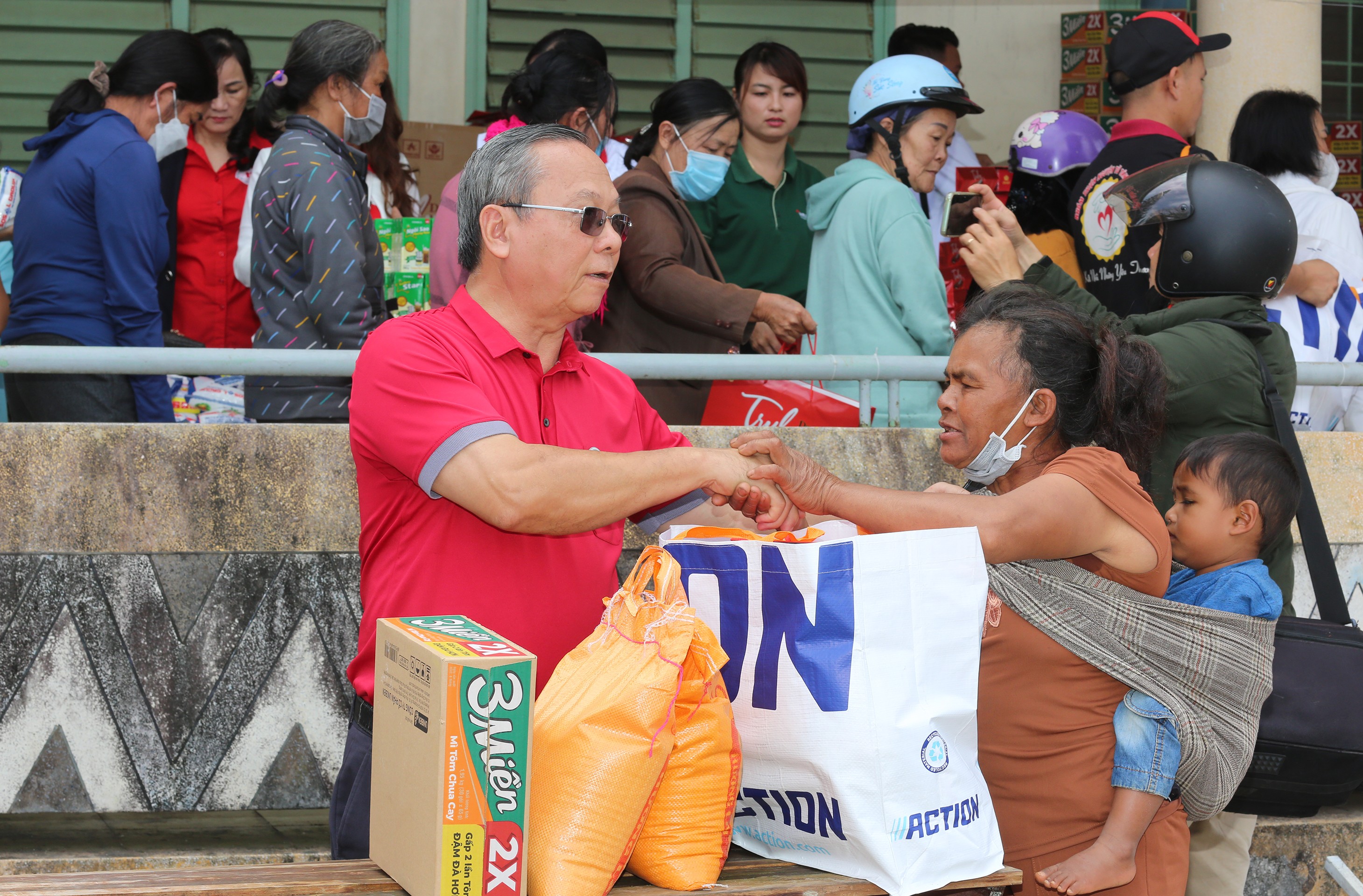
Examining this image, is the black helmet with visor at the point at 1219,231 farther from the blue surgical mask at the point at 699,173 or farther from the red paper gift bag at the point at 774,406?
the blue surgical mask at the point at 699,173

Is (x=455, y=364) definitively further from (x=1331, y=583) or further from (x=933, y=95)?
(x=933, y=95)

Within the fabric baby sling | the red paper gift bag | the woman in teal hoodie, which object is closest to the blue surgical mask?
the woman in teal hoodie

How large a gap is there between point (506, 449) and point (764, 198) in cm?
322

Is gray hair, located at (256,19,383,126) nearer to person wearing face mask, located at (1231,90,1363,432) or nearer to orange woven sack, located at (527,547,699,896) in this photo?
orange woven sack, located at (527,547,699,896)

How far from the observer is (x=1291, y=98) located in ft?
16.4

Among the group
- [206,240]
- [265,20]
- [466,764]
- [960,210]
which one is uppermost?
[265,20]

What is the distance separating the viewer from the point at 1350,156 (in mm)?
9398

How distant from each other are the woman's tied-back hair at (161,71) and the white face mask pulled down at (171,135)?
4 cm

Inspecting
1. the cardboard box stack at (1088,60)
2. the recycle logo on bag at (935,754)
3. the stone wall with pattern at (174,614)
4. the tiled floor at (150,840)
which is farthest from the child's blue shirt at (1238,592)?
the cardboard box stack at (1088,60)

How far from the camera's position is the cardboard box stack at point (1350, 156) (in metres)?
9.27

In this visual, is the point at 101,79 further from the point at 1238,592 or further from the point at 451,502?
the point at 1238,592

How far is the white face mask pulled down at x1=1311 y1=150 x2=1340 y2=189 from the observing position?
5.04 m

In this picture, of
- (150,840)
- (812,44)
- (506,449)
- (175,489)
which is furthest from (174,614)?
(812,44)

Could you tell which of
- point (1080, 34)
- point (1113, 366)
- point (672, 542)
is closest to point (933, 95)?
point (1113, 366)
